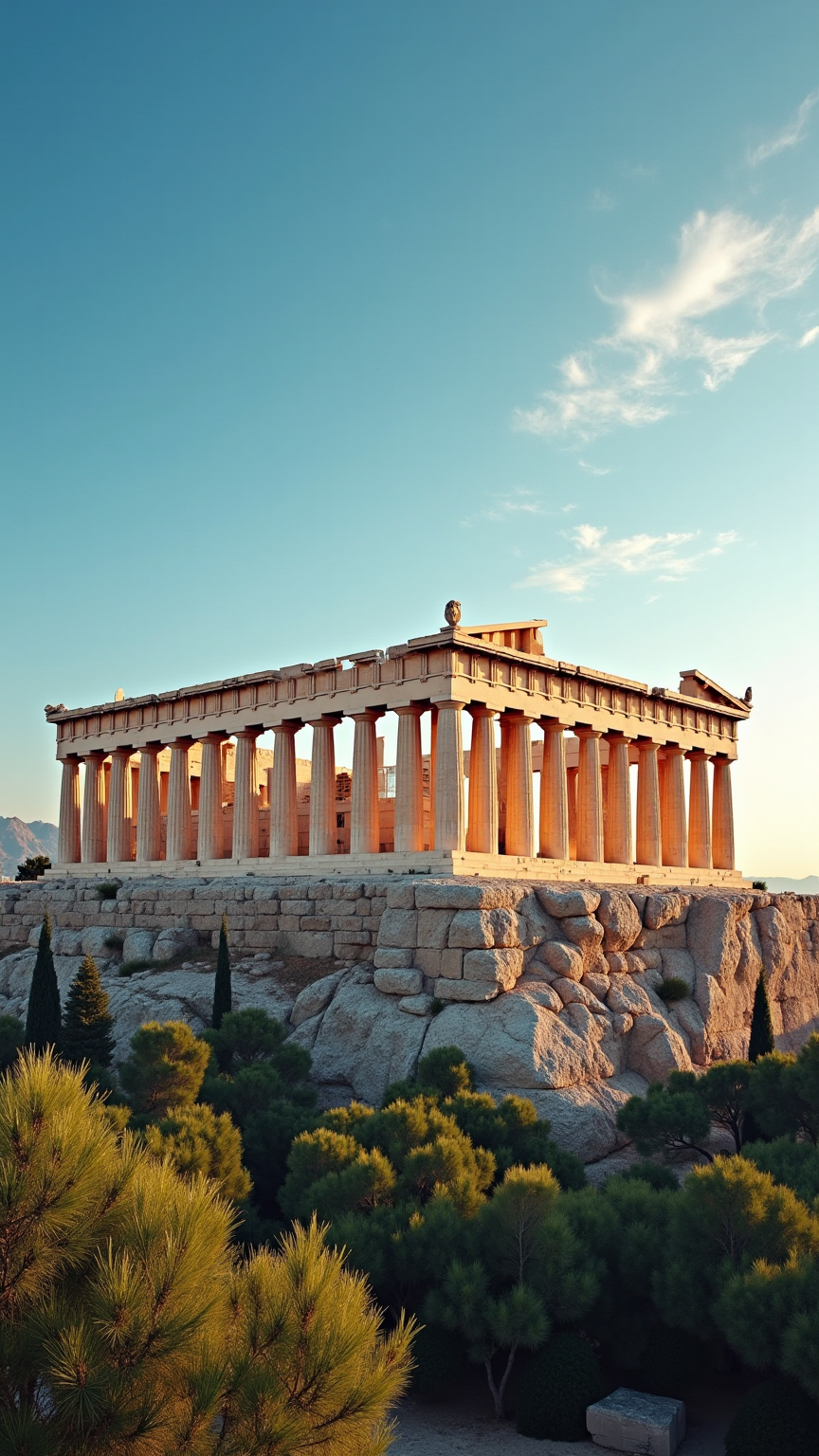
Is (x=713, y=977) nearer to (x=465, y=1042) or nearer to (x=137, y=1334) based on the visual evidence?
(x=465, y=1042)

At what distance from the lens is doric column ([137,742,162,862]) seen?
5288 cm

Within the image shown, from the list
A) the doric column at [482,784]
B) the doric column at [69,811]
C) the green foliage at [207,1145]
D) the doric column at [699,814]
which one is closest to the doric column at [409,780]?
the doric column at [482,784]

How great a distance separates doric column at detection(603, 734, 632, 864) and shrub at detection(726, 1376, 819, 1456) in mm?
33437

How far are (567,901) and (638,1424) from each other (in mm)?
14789

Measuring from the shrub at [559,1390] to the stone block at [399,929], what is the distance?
1280 cm

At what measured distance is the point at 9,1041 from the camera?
28422 millimetres

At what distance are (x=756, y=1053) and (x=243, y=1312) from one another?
2377 centimetres

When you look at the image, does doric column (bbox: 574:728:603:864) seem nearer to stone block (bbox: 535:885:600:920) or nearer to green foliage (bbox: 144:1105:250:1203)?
stone block (bbox: 535:885:600:920)

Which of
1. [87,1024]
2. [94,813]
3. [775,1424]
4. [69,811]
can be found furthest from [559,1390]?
[69,811]

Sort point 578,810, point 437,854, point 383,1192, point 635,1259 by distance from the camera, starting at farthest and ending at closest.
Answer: point 578,810 < point 437,854 < point 383,1192 < point 635,1259

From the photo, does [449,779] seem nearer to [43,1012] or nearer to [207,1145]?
[43,1012]

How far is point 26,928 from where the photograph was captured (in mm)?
44094

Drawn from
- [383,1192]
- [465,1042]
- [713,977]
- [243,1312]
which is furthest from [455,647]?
[243,1312]

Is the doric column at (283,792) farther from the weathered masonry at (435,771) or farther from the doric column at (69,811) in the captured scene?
the doric column at (69,811)
